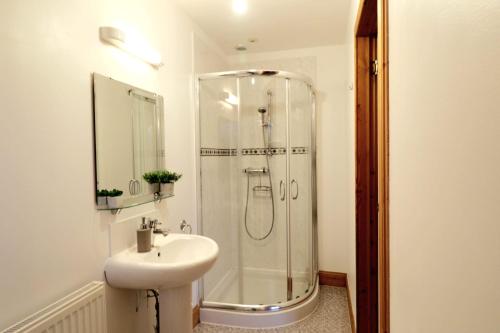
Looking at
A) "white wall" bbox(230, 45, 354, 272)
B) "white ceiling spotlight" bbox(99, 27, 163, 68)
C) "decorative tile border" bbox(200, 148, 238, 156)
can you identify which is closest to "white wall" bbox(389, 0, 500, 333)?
"white ceiling spotlight" bbox(99, 27, 163, 68)

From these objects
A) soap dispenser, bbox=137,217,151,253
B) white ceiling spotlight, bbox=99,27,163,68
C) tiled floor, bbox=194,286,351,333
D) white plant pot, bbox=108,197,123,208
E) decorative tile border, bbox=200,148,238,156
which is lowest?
tiled floor, bbox=194,286,351,333

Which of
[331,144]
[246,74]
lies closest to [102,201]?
[246,74]

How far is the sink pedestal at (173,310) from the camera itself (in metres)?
1.75

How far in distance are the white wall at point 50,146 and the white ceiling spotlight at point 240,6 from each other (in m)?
0.83

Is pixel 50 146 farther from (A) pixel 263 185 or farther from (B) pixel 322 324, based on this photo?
(B) pixel 322 324

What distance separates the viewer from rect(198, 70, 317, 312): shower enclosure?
109 inches

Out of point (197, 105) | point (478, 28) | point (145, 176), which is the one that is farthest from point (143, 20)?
point (478, 28)

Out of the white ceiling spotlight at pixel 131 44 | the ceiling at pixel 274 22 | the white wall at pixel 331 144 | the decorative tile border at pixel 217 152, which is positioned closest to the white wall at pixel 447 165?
the white ceiling spotlight at pixel 131 44

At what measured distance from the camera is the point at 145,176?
6.31 feet

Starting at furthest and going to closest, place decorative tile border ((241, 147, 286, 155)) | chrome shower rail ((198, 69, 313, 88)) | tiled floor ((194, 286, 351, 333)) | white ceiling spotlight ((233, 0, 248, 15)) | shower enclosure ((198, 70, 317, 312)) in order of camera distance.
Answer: decorative tile border ((241, 147, 286, 155))
shower enclosure ((198, 70, 317, 312))
chrome shower rail ((198, 69, 313, 88))
tiled floor ((194, 286, 351, 333))
white ceiling spotlight ((233, 0, 248, 15))

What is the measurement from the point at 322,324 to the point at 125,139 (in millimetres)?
2109

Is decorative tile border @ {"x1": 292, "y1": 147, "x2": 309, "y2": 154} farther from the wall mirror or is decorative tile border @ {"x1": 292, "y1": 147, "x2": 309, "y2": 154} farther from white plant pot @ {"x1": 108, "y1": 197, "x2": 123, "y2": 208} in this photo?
white plant pot @ {"x1": 108, "y1": 197, "x2": 123, "y2": 208}

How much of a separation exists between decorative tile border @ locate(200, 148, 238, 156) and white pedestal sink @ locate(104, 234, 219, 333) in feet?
3.00

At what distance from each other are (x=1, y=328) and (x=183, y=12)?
7.59ft
